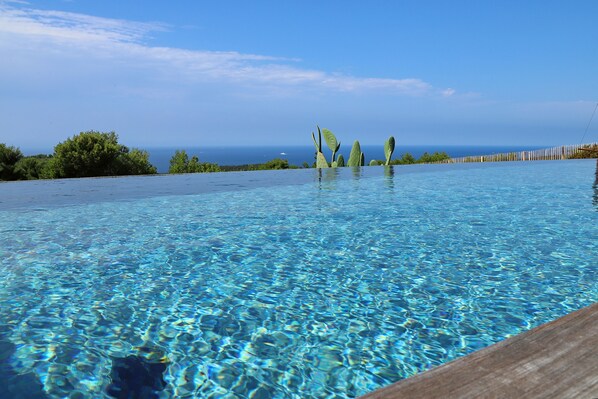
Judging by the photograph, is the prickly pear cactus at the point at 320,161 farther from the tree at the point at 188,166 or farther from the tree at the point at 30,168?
the tree at the point at 30,168

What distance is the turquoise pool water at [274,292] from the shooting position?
10.1 feet

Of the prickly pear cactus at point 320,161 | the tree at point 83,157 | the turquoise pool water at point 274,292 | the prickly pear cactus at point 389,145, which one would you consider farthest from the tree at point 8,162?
the prickly pear cactus at point 389,145

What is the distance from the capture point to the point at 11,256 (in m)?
6.06

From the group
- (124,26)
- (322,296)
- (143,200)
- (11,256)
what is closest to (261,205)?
(143,200)

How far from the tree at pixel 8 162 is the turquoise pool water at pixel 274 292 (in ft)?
72.1

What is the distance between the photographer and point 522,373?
1103mm

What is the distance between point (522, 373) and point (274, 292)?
3530 millimetres

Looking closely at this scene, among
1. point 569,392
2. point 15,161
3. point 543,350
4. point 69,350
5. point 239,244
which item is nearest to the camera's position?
point 569,392

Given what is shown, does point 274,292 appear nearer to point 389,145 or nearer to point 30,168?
point 389,145

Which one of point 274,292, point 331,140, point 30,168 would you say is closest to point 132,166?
point 30,168

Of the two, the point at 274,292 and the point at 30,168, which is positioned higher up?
the point at 30,168

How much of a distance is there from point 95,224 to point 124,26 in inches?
664

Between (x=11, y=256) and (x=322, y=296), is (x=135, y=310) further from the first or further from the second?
(x=11, y=256)

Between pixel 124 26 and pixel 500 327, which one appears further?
pixel 124 26
